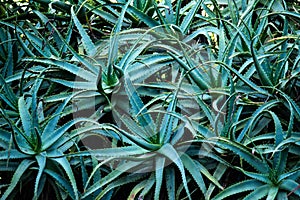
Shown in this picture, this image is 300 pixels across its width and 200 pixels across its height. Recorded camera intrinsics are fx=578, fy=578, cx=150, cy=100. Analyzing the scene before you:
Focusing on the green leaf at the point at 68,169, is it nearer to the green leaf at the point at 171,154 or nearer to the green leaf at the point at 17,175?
the green leaf at the point at 17,175

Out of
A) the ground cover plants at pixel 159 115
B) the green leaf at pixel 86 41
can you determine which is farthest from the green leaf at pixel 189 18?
the green leaf at pixel 86 41

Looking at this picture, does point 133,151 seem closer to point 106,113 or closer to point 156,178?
point 156,178

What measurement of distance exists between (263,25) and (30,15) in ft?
2.78

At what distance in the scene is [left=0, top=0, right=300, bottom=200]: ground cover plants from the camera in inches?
59.2

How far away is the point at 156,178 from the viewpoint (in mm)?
1494

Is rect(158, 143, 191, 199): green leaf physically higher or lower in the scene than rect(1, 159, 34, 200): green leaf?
higher

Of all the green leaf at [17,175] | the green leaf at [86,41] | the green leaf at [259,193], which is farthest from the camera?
the green leaf at [86,41]

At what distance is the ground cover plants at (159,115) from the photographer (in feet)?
4.93

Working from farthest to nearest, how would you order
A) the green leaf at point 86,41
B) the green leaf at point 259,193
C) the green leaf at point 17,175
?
1. the green leaf at point 86,41
2. the green leaf at point 17,175
3. the green leaf at point 259,193

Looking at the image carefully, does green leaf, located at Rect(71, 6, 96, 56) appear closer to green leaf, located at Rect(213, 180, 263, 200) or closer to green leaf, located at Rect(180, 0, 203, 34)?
green leaf, located at Rect(180, 0, 203, 34)

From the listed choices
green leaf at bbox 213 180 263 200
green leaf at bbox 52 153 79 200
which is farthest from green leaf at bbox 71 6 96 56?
green leaf at bbox 213 180 263 200

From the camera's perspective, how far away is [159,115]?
159 cm

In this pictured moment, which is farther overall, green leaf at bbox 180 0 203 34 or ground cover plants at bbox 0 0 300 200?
green leaf at bbox 180 0 203 34

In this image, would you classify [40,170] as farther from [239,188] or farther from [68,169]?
[239,188]
